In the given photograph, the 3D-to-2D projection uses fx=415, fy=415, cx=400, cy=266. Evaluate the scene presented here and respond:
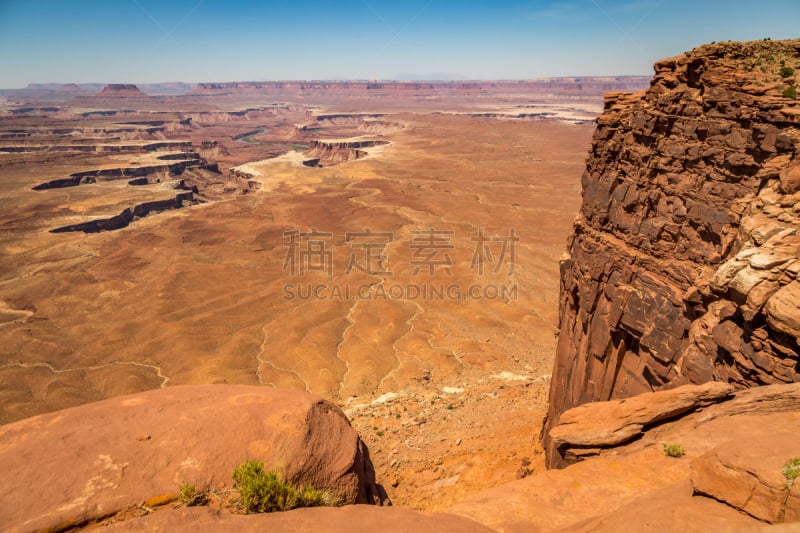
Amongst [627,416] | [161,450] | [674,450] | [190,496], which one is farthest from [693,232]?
[161,450]

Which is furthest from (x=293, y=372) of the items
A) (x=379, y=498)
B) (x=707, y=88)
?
(x=707, y=88)

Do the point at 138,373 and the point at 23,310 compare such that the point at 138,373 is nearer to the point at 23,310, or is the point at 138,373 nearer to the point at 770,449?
the point at 23,310

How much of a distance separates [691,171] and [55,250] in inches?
2808

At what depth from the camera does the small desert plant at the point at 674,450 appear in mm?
7789

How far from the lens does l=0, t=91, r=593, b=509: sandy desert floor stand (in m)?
19.9

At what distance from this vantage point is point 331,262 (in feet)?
171

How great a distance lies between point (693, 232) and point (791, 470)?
Answer: 7.68m

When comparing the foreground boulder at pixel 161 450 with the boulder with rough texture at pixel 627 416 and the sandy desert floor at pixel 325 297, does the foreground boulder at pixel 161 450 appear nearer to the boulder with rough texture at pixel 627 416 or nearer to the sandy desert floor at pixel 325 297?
the boulder with rough texture at pixel 627 416

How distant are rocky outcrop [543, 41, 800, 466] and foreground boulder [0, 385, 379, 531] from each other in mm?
6539

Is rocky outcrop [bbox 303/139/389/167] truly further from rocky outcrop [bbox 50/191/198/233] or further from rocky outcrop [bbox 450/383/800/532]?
rocky outcrop [bbox 450/383/800/532]

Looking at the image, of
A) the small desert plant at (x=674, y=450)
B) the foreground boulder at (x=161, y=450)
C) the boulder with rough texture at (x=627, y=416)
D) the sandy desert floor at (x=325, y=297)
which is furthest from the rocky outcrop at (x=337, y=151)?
the small desert plant at (x=674, y=450)

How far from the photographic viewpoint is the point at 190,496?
6.48 metres

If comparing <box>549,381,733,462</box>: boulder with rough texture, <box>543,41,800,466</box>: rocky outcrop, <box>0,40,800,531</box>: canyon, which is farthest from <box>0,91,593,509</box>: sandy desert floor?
<box>543,41,800,466</box>: rocky outcrop

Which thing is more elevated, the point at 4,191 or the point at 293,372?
the point at 4,191
